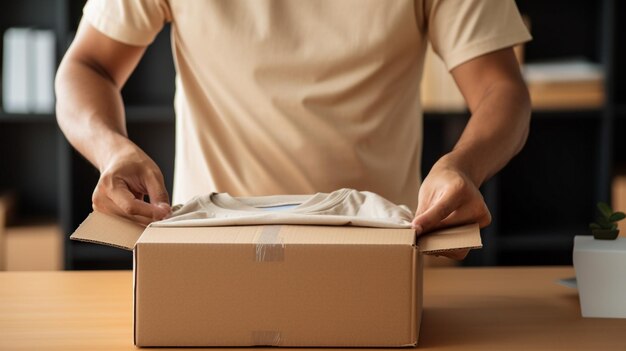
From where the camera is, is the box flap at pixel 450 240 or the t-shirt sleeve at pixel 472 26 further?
the t-shirt sleeve at pixel 472 26

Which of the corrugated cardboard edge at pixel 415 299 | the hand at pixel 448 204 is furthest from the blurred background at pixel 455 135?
the corrugated cardboard edge at pixel 415 299

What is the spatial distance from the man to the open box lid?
416mm

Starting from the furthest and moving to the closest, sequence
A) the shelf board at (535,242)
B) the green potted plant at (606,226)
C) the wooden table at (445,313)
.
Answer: the shelf board at (535,242), the green potted plant at (606,226), the wooden table at (445,313)

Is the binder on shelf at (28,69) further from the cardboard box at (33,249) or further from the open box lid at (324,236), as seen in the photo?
the open box lid at (324,236)

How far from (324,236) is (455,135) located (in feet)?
7.95

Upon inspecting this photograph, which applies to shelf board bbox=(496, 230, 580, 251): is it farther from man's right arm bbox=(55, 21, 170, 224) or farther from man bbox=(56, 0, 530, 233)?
man's right arm bbox=(55, 21, 170, 224)

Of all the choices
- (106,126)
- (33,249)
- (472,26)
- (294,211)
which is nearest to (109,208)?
(294,211)

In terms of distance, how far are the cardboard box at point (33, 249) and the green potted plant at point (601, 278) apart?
2.36m

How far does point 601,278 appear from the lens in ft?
3.98

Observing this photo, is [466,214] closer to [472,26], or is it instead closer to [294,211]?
[294,211]

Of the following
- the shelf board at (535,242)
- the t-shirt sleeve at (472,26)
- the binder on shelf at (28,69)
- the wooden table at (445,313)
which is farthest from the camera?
the shelf board at (535,242)

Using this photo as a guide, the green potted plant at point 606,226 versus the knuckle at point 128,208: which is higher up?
the knuckle at point 128,208

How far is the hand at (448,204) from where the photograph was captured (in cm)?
110

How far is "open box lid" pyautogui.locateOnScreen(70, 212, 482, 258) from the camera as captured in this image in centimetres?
103
